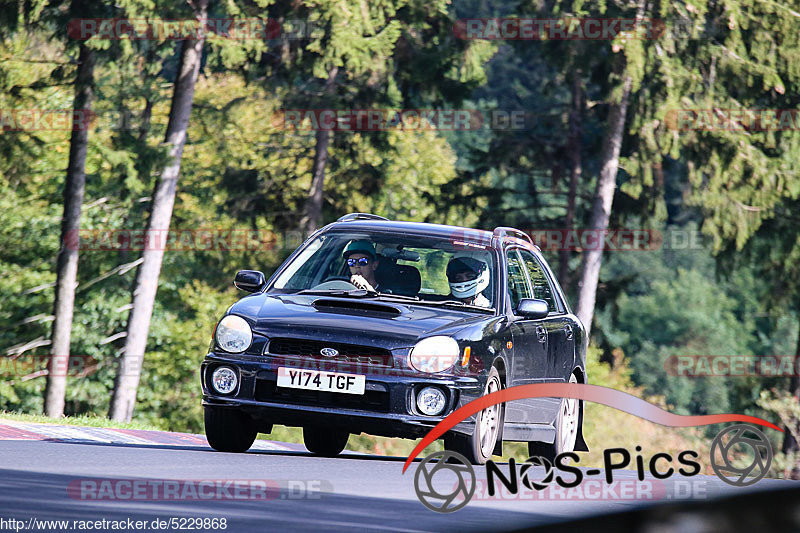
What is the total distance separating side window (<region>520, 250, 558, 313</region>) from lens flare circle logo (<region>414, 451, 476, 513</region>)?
6.74 ft

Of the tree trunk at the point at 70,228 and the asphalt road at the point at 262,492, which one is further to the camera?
the tree trunk at the point at 70,228

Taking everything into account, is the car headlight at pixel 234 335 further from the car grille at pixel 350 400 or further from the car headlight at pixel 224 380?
the car grille at pixel 350 400

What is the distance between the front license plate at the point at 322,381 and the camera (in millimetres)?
8789

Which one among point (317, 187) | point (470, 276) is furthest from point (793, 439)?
point (470, 276)

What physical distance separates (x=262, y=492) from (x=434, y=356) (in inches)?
77.1

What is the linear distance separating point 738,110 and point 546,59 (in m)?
5.15

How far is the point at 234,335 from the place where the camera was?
29.8ft

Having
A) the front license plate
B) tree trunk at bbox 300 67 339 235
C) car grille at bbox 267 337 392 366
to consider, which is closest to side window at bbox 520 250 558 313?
car grille at bbox 267 337 392 366

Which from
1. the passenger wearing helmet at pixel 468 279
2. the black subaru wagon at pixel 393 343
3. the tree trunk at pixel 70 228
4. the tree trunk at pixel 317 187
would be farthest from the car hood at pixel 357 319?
the tree trunk at pixel 317 187

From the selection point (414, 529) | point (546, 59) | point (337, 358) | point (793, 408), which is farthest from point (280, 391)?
point (546, 59)

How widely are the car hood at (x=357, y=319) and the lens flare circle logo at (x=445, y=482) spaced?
0.83 meters

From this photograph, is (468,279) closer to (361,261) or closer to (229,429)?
(361,261)

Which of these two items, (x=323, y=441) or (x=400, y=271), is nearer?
(x=400, y=271)

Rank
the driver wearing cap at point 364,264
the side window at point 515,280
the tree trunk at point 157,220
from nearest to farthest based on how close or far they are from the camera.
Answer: the driver wearing cap at point 364,264, the side window at point 515,280, the tree trunk at point 157,220
